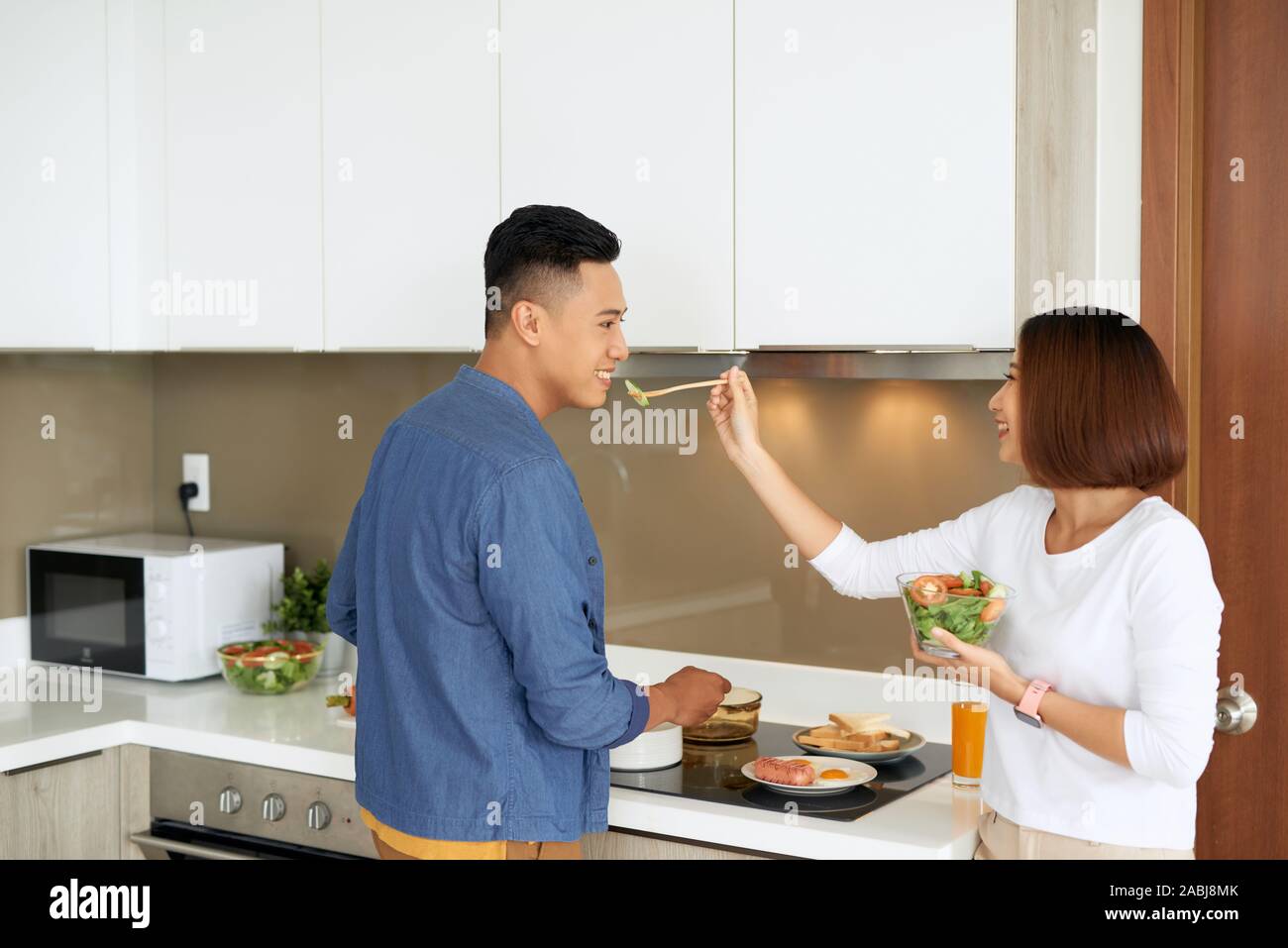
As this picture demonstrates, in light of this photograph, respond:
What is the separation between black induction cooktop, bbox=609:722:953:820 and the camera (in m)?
2.03

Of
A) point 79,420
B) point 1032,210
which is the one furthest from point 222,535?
point 1032,210

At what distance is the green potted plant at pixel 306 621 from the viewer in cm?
302

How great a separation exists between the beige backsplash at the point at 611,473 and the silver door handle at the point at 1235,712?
507mm

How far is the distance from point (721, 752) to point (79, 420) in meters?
1.79

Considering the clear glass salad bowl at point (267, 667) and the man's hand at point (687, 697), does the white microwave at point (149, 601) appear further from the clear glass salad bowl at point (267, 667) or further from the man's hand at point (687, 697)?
the man's hand at point (687, 697)

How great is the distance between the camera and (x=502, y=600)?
68.7 inches

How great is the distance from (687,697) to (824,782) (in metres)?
0.26

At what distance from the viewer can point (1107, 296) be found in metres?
2.03

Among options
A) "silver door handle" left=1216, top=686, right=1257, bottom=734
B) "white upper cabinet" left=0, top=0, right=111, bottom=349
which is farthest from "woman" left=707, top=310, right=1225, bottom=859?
"white upper cabinet" left=0, top=0, right=111, bottom=349

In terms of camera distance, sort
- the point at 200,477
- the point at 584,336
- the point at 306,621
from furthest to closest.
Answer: the point at 200,477
the point at 306,621
the point at 584,336

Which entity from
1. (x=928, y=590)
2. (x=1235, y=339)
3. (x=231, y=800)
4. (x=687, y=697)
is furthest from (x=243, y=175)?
(x=1235, y=339)

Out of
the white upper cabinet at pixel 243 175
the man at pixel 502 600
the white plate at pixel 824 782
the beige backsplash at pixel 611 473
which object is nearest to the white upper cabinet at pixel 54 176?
the white upper cabinet at pixel 243 175

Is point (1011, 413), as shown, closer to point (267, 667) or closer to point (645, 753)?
point (645, 753)
